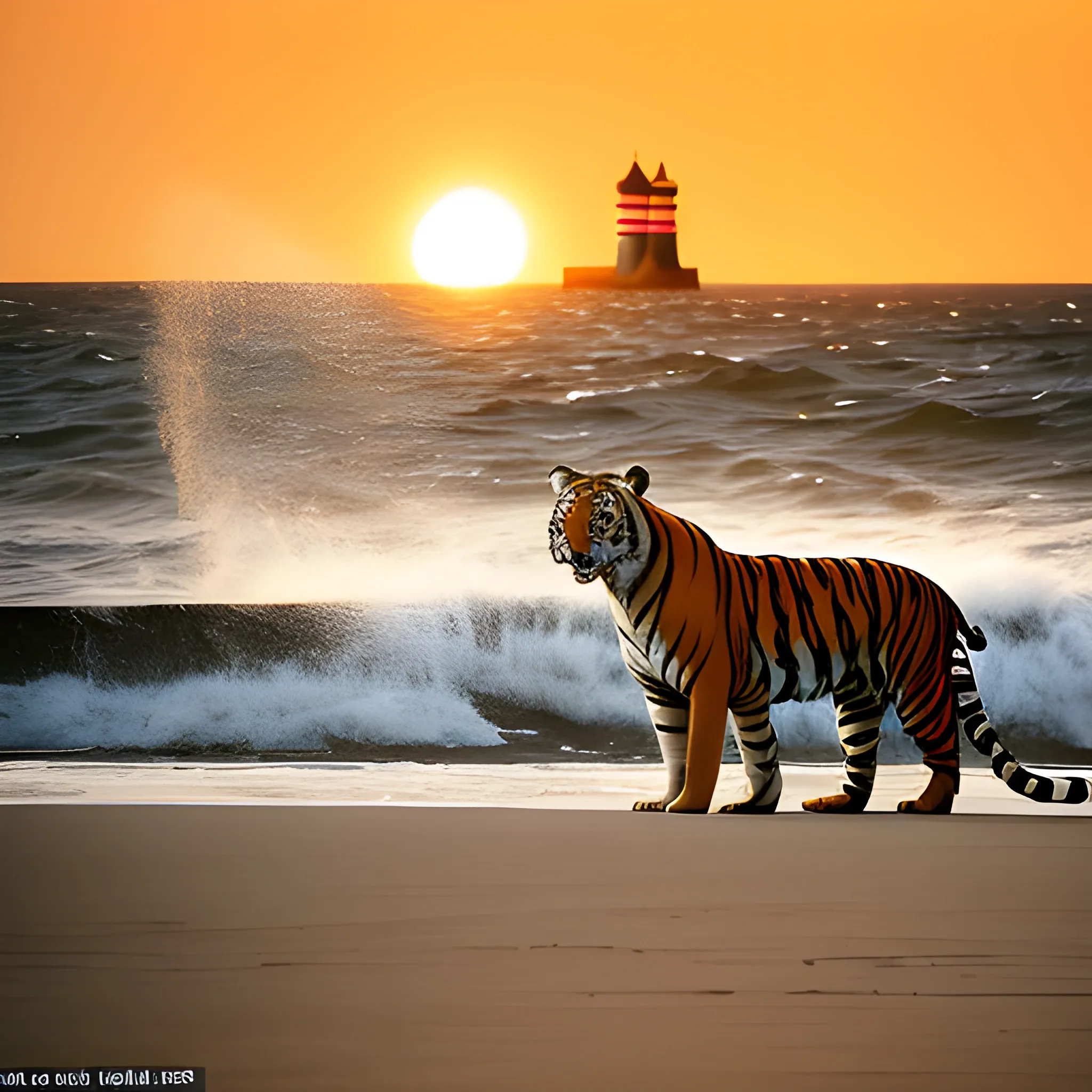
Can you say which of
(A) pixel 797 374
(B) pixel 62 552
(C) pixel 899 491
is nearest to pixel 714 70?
(A) pixel 797 374

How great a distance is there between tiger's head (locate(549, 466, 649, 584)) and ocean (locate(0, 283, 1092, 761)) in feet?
4.32

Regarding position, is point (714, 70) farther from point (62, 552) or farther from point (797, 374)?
point (62, 552)

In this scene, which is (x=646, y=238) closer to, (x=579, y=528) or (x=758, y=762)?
(x=579, y=528)

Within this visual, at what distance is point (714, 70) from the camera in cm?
414

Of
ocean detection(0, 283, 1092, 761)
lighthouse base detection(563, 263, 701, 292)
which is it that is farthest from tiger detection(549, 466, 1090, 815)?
lighthouse base detection(563, 263, 701, 292)

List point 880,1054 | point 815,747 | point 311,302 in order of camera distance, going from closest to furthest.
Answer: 1. point 880,1054
2. point 815,747
3. point 311,302

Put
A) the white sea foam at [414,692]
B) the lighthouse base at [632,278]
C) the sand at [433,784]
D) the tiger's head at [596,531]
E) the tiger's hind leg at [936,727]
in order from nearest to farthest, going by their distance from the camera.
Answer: the tiger's head at [596,531] < the tiger's hind leg at [936,727] < the sand at [433,784] < the white sea foam at [414,692] < the lighthouse base at [632,278]

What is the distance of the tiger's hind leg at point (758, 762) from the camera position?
293cm

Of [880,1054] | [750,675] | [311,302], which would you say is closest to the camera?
[880,1054]

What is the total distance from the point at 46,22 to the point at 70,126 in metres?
0.31

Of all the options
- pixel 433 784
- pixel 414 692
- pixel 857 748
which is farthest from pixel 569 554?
pixel 414 692

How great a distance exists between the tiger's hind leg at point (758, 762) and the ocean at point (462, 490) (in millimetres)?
1106

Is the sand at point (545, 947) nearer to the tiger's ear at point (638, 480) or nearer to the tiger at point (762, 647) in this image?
the tiger at point (762, 647)

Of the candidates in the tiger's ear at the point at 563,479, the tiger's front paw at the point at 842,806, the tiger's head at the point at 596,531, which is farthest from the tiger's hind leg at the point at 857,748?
the tiger's ear at the point at 563,479
